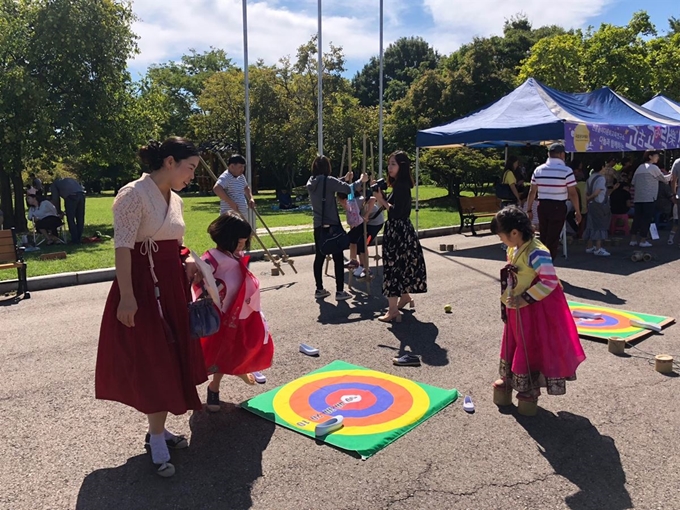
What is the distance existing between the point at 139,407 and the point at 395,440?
159cm

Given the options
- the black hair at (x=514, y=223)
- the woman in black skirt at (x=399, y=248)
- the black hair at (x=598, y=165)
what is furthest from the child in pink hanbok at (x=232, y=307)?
the black hair at (x=598, y=165)

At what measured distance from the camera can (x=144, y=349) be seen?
3.12 metres

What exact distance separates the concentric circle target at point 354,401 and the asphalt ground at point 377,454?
171mm

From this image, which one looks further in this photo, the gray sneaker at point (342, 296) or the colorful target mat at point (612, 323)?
the gray sneaker at point (342, 296)

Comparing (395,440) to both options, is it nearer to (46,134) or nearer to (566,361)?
(566,361)

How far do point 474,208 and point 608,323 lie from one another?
8.78m

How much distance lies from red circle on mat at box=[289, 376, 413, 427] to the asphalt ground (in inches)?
10.3

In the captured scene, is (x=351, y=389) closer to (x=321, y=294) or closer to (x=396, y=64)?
(x=321, y=294)

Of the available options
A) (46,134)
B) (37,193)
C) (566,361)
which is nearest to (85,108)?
(46,134)

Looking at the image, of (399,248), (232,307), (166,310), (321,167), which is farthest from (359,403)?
(321,167)

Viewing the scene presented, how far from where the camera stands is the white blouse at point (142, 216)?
2.98 metres

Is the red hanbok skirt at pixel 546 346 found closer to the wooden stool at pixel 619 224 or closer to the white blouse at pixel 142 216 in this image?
the white blouse at pixel 142 216

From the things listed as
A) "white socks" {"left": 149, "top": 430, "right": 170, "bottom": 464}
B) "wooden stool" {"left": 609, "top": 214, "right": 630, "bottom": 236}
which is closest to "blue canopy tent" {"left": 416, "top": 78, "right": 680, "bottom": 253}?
"wooden stool" {"left": 609, "top": 214, "right": 630, "bottom": 236}

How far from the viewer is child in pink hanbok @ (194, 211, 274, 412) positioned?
3855mm
